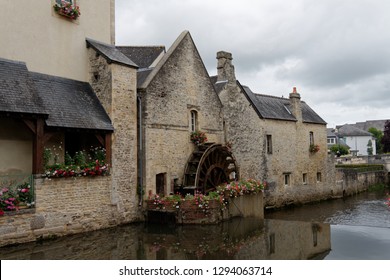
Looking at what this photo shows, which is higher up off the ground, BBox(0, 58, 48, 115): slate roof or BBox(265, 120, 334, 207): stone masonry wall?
BBox(0, 58, 48, 115): slate roof

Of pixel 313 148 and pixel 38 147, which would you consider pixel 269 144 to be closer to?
pixel 313 148

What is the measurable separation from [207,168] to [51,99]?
6.45 meters

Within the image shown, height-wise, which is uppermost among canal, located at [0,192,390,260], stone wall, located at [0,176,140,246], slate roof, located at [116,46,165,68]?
slate roof, located at [116,46,165,68]

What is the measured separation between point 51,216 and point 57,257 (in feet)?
6.17

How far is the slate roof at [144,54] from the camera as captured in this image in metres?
20.5

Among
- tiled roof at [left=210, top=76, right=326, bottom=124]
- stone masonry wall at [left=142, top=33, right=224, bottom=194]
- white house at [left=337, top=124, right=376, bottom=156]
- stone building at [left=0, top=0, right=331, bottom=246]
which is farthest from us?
white house at [left=337, top=124, right=376, bottom=156]

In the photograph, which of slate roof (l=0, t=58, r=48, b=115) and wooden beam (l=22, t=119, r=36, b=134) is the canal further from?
slate roof (l=0, t=58, r=48, b=115)

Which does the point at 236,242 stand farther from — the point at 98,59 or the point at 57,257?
the point at 98,59

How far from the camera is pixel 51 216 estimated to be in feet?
31.0

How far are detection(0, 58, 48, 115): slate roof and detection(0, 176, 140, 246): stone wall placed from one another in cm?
184

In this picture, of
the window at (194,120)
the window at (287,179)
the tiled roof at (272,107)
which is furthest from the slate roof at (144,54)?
the window at (287,179)

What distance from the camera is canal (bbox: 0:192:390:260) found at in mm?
8055

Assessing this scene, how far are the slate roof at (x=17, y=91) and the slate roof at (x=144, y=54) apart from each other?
1041 cm

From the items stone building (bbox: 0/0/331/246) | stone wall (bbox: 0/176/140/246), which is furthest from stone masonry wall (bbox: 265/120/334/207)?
stone wall (bbox: 0/176/140/246)
